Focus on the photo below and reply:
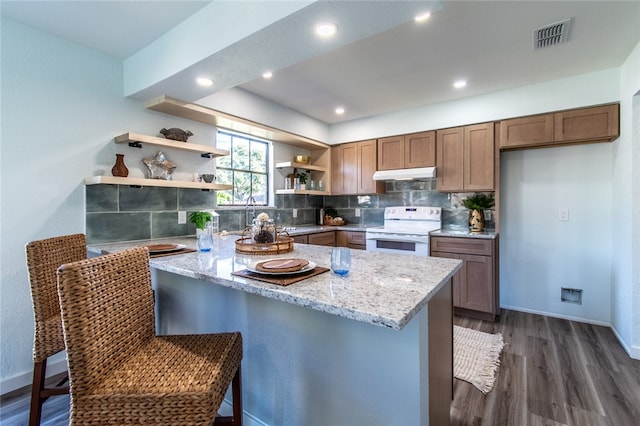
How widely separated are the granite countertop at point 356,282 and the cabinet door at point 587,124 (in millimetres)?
2440

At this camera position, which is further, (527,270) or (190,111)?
(527,270)

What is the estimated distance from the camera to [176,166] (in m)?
2.76

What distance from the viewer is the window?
3.37 metres

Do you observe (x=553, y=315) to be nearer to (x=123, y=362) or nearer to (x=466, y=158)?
(x=466, y=158)

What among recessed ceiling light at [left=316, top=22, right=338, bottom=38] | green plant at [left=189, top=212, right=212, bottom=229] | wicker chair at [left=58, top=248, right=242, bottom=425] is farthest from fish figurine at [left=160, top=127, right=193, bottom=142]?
wicker chair at [left=58, top=248, right=242, bottom=425]

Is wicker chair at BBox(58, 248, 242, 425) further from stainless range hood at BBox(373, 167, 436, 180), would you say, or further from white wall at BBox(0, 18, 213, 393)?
stainless range hood at BBox(373, 167, 436, 180)

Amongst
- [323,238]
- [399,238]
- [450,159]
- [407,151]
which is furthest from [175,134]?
[450,159]

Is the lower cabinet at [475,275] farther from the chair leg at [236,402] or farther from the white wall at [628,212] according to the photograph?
the chair leg at [236,402]

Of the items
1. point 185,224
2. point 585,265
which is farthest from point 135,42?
point 585,265

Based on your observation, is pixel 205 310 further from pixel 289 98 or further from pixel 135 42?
pixel 289 98

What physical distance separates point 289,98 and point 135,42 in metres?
1.55

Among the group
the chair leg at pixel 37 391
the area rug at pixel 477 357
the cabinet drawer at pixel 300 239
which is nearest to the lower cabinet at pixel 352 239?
the cabinet drawer at pixel 300 239

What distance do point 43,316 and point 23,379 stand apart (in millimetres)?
947

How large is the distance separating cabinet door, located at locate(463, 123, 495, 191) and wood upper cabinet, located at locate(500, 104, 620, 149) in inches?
5.3
